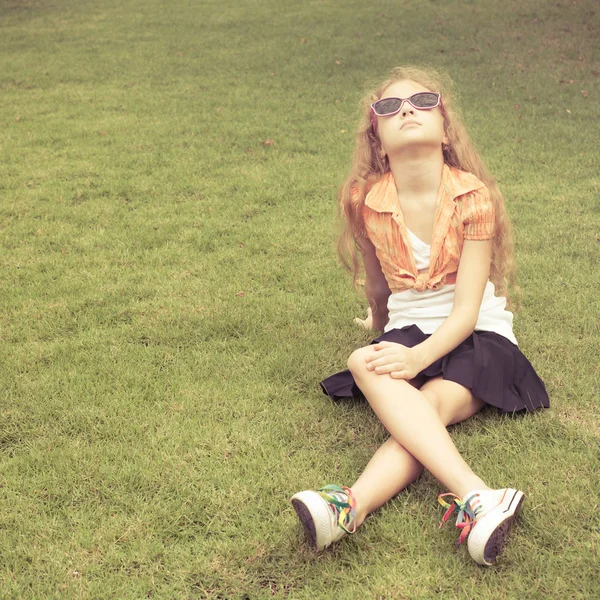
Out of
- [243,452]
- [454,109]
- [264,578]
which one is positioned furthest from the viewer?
[454,109]

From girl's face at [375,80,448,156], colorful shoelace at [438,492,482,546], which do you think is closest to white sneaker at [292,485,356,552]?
colorful shoelace at [438,492,482,546]

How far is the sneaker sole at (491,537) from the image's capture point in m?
2.18

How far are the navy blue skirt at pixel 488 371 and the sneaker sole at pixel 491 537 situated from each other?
67 cm

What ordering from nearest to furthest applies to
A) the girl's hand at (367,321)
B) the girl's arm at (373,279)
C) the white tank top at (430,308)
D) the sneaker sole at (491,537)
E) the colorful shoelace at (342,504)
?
the sneaker sole at (491,537) < the colorful shoelace at (342,504) < the white tank top at (430,308) < the girl's arm at (373,279) < the girl's hand at (367,321)

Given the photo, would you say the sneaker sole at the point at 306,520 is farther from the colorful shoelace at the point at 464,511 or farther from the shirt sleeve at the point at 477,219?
the shirt sleeve at the point at 477,219

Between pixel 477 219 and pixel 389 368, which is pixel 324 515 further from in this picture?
pixel 477 219

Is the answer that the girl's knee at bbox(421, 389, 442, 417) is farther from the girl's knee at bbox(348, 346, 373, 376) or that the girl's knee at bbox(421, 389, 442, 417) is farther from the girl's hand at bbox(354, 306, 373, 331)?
the girl's hand at bbox(354, 306, 373, 331)

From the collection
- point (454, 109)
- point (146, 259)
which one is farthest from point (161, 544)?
point (146, 259)

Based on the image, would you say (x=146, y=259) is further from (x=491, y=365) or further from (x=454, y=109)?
(x=491, y=365)

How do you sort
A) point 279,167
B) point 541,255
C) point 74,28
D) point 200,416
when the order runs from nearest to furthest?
point 200,416 → point 541,255 → point 279,167 → point 74,28

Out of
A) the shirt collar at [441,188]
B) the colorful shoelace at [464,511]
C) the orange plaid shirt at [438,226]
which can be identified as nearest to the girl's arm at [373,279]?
the orange plaid shirt at [438,226]

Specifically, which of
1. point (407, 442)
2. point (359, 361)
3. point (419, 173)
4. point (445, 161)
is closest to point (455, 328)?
point (359, 361)

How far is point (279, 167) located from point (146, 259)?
1.98 meters

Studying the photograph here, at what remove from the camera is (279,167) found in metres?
6.28
